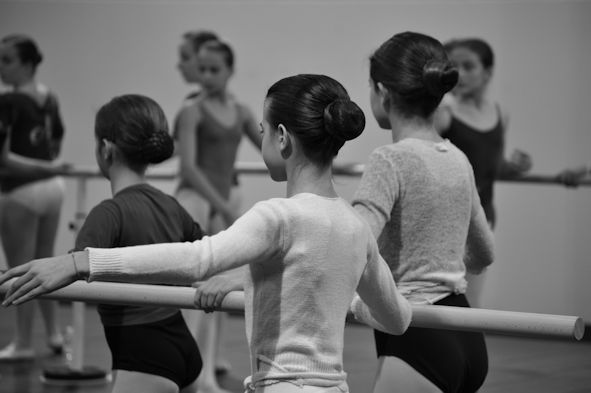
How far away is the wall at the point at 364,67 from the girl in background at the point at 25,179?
218 centimetres

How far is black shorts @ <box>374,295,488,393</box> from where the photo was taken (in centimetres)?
208

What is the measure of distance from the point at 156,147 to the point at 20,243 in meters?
2.95

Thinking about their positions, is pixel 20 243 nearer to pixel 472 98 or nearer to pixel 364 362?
pixel 364 362

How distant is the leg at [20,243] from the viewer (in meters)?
5.38

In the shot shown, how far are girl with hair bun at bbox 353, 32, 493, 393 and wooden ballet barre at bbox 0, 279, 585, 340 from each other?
5.4 inches

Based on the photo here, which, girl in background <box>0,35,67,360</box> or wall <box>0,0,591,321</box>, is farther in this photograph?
wall <box>0,0,591,321</box>

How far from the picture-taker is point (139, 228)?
8.32 ft

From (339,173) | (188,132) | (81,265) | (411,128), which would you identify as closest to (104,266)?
(81,265)

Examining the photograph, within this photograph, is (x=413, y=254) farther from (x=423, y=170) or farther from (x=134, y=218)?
(x=134, y=218)

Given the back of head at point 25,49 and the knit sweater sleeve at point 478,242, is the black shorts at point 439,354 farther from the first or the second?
the back of head at point 25,49

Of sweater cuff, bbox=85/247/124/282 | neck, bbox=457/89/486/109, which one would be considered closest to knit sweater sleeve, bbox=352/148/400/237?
sweater cuff, bbox=85/247/124/282

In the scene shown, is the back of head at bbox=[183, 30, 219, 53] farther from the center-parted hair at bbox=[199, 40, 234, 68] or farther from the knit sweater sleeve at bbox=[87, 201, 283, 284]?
the knit sweater sleeve at bbox=[87, 201, 283, 284]

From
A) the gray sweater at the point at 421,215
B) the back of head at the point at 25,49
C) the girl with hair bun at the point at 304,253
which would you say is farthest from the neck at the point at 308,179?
the back of head at the point at 25,49

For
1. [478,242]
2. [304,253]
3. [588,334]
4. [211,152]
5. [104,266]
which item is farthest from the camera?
[588,334]
